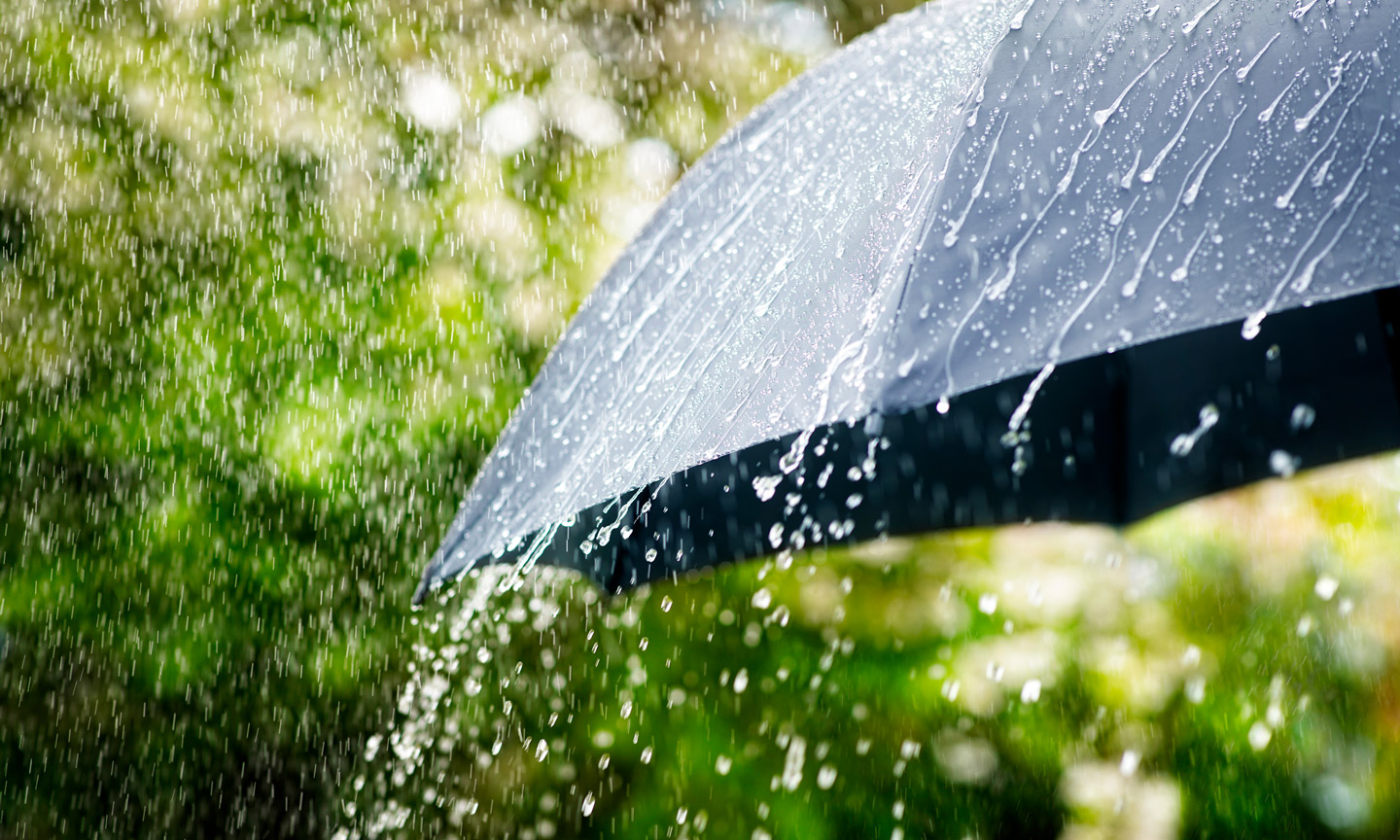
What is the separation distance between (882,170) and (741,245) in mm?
209

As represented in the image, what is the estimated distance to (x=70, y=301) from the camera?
3562 millimetres

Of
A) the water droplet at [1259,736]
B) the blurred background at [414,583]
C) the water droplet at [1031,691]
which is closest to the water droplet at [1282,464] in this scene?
the blurred background at [414,583]

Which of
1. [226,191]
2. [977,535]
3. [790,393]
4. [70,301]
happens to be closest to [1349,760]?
[977,535]

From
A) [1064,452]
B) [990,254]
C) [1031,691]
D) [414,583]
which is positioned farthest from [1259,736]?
[990,254]

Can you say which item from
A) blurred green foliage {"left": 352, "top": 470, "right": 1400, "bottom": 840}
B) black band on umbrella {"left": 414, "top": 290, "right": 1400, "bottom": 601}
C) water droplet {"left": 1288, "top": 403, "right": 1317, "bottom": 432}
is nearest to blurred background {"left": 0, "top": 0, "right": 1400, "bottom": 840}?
blurred green foliage {"left": 352, "top": 470, "right": 1400, "bottom": 840}

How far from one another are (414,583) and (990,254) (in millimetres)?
2833

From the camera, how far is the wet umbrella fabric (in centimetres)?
94

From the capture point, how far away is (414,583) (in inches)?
138

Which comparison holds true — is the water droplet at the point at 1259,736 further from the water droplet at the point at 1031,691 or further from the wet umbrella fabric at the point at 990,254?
the wet umbrella fabric at the point at 990,254

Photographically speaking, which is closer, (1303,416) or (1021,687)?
(1303,416)

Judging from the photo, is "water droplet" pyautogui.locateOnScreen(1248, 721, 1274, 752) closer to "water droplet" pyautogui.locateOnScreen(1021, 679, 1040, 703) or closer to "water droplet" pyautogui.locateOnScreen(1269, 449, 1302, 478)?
"water droplet" pyautogui.locateOnScreen(1021, 679, 1040, 703)

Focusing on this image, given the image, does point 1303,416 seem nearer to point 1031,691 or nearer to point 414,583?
point 1031,691

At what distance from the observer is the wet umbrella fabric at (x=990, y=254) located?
0.94 meters

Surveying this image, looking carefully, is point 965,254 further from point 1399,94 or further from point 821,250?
point 1399,94
